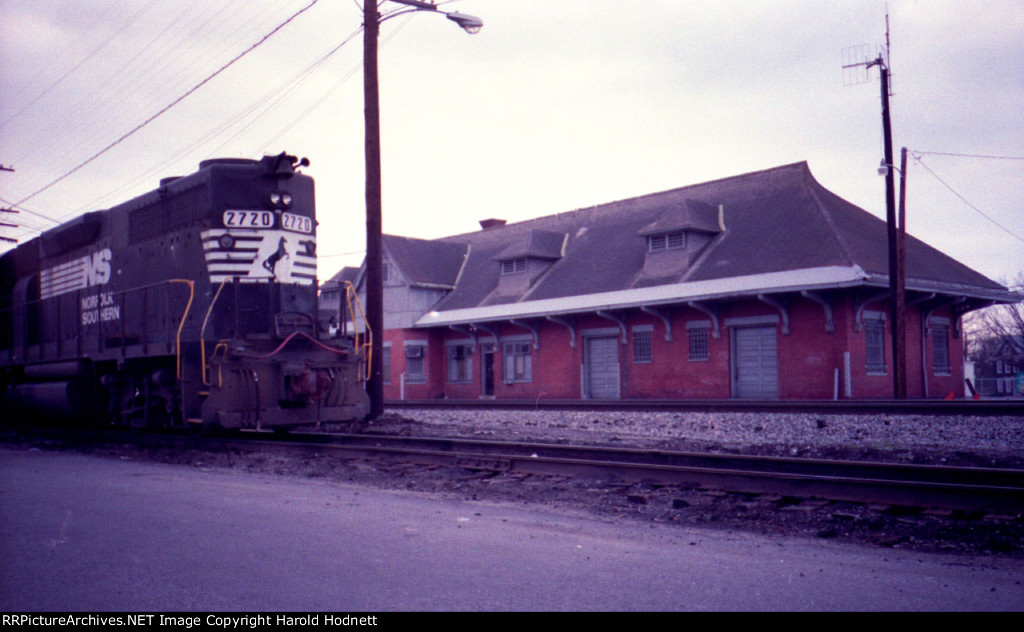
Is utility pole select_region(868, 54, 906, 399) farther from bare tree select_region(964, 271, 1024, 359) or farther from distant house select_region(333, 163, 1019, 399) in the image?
bare tree select_region(964, 271, 1024, 359)

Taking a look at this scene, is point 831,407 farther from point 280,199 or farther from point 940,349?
point 940,349

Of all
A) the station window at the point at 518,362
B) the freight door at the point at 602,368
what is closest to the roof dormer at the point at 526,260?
the station window at the point at 518,362

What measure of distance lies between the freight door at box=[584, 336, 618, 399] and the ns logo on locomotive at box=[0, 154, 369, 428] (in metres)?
15.8

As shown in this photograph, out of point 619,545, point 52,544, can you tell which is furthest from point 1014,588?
point 52,544

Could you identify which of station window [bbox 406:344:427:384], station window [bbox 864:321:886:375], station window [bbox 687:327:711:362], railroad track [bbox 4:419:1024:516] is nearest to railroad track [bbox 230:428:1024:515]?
railroad track [bbox 4:419:1024:516]

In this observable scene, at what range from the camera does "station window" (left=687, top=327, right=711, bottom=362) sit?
2491 cm

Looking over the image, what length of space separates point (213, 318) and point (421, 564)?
26.0ft

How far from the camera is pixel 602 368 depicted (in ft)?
91.3

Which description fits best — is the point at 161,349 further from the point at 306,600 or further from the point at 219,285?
the point at 306,600

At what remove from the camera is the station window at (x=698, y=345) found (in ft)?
81.7

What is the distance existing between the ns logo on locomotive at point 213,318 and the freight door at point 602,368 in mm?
15817

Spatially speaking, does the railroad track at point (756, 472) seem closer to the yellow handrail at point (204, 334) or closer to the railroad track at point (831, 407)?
the yellow handrail at point (204, 334)

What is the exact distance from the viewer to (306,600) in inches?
160
